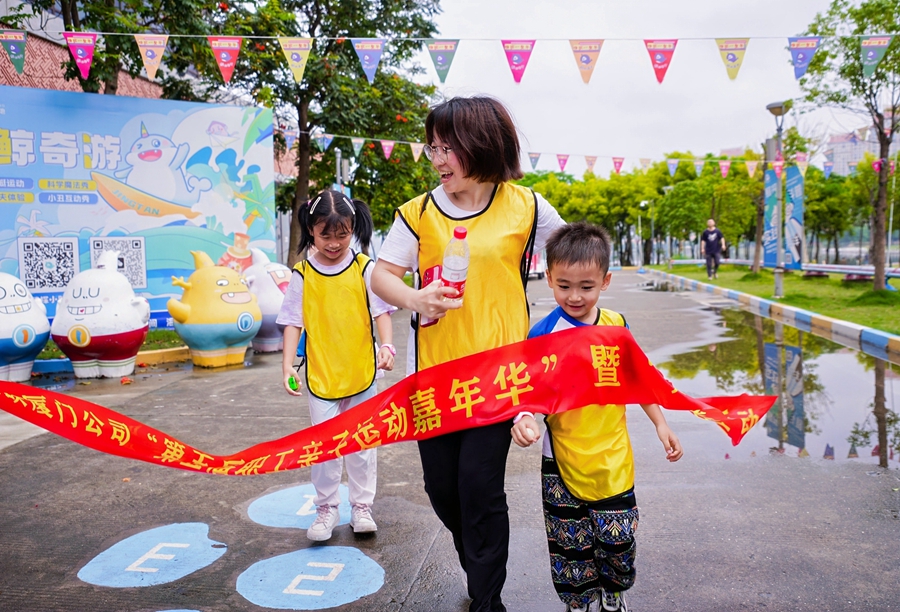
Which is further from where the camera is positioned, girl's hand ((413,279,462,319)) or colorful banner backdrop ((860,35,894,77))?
colorful banner backdrop ((860,35,894,77))

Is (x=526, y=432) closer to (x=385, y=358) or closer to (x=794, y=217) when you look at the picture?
(x=385, y=358)

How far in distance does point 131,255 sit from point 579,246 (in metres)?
10.7

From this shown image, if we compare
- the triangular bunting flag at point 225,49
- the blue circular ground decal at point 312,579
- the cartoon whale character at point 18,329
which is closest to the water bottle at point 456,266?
the blue circular ground decal at point 312,579

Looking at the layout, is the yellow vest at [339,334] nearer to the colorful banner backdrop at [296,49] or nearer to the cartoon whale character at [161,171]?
the colorful banner backdrop at [296,49]

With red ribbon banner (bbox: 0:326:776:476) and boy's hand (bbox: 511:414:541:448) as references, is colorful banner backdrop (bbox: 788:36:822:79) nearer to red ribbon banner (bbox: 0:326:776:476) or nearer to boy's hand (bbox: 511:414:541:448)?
red ribbon banner (bbox: 0:326:776:476)

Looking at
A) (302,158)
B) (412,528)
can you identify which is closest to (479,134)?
(412,528)

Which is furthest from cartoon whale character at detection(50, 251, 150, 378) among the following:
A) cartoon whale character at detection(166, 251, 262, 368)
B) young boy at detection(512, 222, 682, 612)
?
young boy at detection(512, 222, 682, 612)

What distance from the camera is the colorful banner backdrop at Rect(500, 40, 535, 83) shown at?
30.7 ft

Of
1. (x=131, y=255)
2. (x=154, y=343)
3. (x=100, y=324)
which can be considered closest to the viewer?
(x=100, y=324)

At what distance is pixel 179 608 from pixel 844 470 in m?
3.82

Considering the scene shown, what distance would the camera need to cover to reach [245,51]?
15062 mm

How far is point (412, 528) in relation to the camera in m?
3.61

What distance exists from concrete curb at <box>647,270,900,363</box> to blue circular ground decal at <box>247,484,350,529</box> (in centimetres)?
697

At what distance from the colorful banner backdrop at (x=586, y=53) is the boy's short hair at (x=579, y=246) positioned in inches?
292
